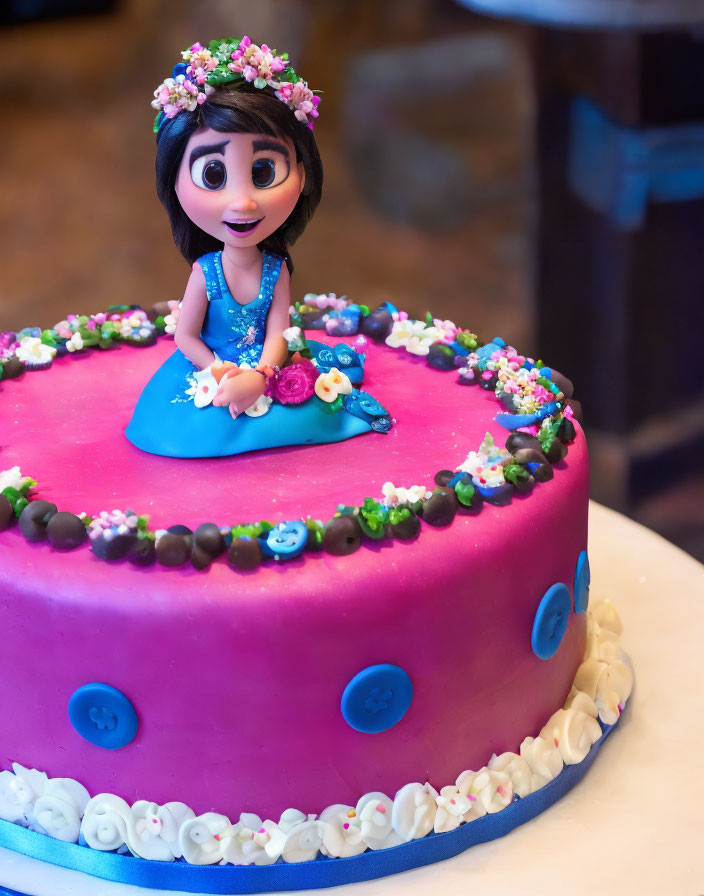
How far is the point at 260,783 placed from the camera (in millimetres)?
2910

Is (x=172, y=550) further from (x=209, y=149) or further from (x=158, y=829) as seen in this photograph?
(x=209, y=149)

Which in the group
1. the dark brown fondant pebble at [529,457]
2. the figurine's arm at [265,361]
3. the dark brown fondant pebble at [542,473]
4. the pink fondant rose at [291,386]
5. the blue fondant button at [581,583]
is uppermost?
the figurine's arm at [265,361]

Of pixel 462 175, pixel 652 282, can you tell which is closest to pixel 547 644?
pixel 652 282

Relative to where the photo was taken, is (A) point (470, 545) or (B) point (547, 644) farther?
(B) point (547, 644)

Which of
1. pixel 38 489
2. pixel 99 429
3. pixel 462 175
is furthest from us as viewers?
pixel 462 175

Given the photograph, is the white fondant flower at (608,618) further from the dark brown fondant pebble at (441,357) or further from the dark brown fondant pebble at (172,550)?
the dark brown fondant pebble at (172,550)

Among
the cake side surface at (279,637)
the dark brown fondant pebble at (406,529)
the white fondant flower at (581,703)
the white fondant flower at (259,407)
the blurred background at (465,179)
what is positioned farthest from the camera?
the blurred background at (465,179)

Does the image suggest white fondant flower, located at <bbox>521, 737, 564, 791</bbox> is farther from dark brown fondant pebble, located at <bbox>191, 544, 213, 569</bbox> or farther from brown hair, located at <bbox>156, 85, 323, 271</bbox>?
brown hair, located at <bbox>156, 85, 323, 271</bbox>

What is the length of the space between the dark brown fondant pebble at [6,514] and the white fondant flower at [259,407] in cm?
55

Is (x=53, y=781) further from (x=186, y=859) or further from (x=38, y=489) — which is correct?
(x=38, y=489)

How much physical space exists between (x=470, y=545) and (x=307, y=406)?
1.80 feet

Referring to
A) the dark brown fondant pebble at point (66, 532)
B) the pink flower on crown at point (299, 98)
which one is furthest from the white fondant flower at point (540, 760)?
the pink flower on crown at point (299, 98)

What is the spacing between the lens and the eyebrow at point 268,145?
308 centimetres

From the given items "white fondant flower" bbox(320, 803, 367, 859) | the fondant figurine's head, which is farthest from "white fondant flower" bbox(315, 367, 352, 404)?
"white fondant flower" bbox(320, 803, 367, 859)
